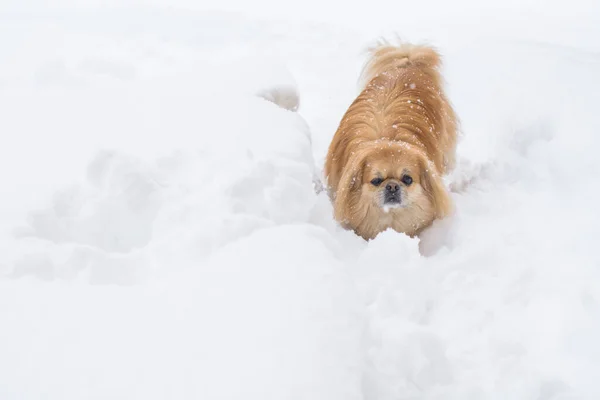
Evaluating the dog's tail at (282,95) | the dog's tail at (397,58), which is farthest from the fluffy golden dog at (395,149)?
the dog's tail at (282,95)

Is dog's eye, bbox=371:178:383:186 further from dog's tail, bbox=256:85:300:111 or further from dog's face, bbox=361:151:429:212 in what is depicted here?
dog's tail, bbox=256:85:300:111

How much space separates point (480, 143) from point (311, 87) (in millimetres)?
2152

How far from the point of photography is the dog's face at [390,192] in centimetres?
320

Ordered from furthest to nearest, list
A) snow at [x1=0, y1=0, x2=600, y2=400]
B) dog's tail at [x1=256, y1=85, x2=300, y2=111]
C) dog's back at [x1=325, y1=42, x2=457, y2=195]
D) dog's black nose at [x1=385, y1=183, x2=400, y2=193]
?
dog's back at [x1=325, y1=42, x2=457, y2=195]
dog's tail at [x1=256, y1=85, x2=300, y2=111]
dog's black nose at [x1=385, y1=183, x2=400, y2=193]
snow at [x1=0, y1=0, x2=600, y2=400]

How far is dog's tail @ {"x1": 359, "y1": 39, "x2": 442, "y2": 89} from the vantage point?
4113mm

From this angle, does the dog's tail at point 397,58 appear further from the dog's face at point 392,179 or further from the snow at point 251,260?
the dog's face at point 392,179

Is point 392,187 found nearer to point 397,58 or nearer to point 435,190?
point 435,190

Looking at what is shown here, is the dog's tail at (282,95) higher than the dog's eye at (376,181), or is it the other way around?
the dog's tail at (282,95)

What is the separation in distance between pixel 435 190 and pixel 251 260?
1777 mm

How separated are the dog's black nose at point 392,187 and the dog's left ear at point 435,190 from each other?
0.61 ft

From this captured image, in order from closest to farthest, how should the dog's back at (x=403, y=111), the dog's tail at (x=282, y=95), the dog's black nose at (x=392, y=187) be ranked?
the dog's black nose at (x=392, y=187)
the dog's tail at (x=282, y=95)
the dog's back at (x=403, y=111)

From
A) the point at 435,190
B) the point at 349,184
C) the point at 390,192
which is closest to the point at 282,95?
the point at 349,184

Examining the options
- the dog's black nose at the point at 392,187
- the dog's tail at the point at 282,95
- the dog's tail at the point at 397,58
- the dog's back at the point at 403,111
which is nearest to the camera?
the dog's black nose at the point at 392,187

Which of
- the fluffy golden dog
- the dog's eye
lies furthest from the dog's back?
the dog's eye
